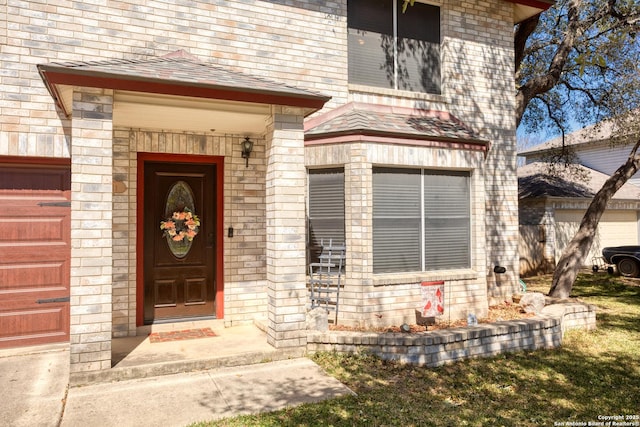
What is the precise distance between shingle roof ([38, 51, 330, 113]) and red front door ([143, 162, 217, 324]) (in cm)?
170

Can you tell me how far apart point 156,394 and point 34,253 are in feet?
8.99

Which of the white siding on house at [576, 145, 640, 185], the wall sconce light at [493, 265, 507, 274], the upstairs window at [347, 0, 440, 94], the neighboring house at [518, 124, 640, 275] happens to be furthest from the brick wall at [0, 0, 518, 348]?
the white siding on house at [576, 145, 640, 185]

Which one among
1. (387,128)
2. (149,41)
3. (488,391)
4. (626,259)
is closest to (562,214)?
(626,259)

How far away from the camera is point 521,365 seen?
5680 millimetres

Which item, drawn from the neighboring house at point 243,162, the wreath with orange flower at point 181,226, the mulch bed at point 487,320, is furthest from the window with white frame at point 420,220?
the wreath with orange flower at point 181,226

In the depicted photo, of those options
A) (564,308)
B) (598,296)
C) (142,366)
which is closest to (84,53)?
(142,366)

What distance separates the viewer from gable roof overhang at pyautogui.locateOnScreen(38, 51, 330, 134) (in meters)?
4.33

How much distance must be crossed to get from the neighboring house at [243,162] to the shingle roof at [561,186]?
29.7 ft

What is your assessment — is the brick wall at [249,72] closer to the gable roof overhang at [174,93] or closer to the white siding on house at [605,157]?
the gable roof overhang at [174,93]

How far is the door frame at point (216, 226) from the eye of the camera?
6.06 meters

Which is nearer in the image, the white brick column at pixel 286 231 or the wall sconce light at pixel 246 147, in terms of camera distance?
the white brick column at pixel 286 231

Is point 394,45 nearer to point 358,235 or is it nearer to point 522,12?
point 522,12

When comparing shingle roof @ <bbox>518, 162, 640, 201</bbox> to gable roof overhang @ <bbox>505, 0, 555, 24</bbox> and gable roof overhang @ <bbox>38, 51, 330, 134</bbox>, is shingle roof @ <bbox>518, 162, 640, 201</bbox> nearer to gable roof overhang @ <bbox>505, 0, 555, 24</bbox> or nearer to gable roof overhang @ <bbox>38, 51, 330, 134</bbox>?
gable roof overhang @ <bbox>505, 0, 555, 24</bbox>

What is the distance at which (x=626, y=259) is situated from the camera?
44.1 feet
